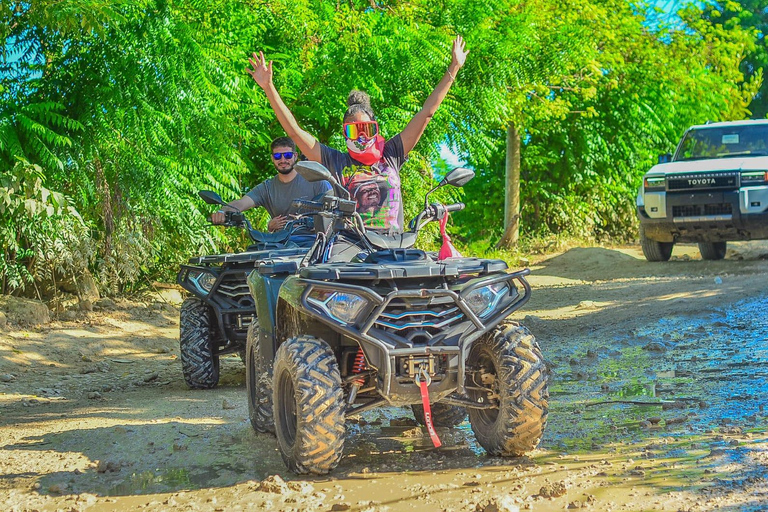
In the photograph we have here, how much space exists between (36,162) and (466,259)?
6.51 m

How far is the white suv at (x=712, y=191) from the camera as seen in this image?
1386cm

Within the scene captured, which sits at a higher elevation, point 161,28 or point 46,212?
point 161,28

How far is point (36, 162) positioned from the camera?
10.1 m

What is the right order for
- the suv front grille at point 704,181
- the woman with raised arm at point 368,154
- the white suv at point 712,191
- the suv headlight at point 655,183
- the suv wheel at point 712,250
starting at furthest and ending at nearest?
the suv wheel at point 712,250
the suv headlight at point 655,183
the suv front grille at point 704,181
the white suv at point 712,191
the woman with raised arm at point 368,154

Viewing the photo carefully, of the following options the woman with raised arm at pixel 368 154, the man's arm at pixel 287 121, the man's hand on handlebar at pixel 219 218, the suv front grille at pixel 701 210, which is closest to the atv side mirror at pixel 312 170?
the woman with raised arm at pixel 368 154

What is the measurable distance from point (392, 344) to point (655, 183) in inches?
427

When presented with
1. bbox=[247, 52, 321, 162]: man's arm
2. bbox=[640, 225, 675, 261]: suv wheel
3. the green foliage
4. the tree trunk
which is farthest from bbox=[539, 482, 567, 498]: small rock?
the tree trunk

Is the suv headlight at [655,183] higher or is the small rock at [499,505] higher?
the suv headlight at [655,183]

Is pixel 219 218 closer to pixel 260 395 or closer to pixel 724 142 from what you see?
pixel 260 395

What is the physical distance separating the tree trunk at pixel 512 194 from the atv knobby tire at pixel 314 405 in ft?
52.0

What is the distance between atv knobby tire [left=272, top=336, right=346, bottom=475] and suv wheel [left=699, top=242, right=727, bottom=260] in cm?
1260

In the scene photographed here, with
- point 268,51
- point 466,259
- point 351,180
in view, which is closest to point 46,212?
point 268,51

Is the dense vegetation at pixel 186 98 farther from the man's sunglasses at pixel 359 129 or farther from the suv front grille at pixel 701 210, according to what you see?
the man's sunglasses at pixel 359 129

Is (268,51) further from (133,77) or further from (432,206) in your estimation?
(432,206)
